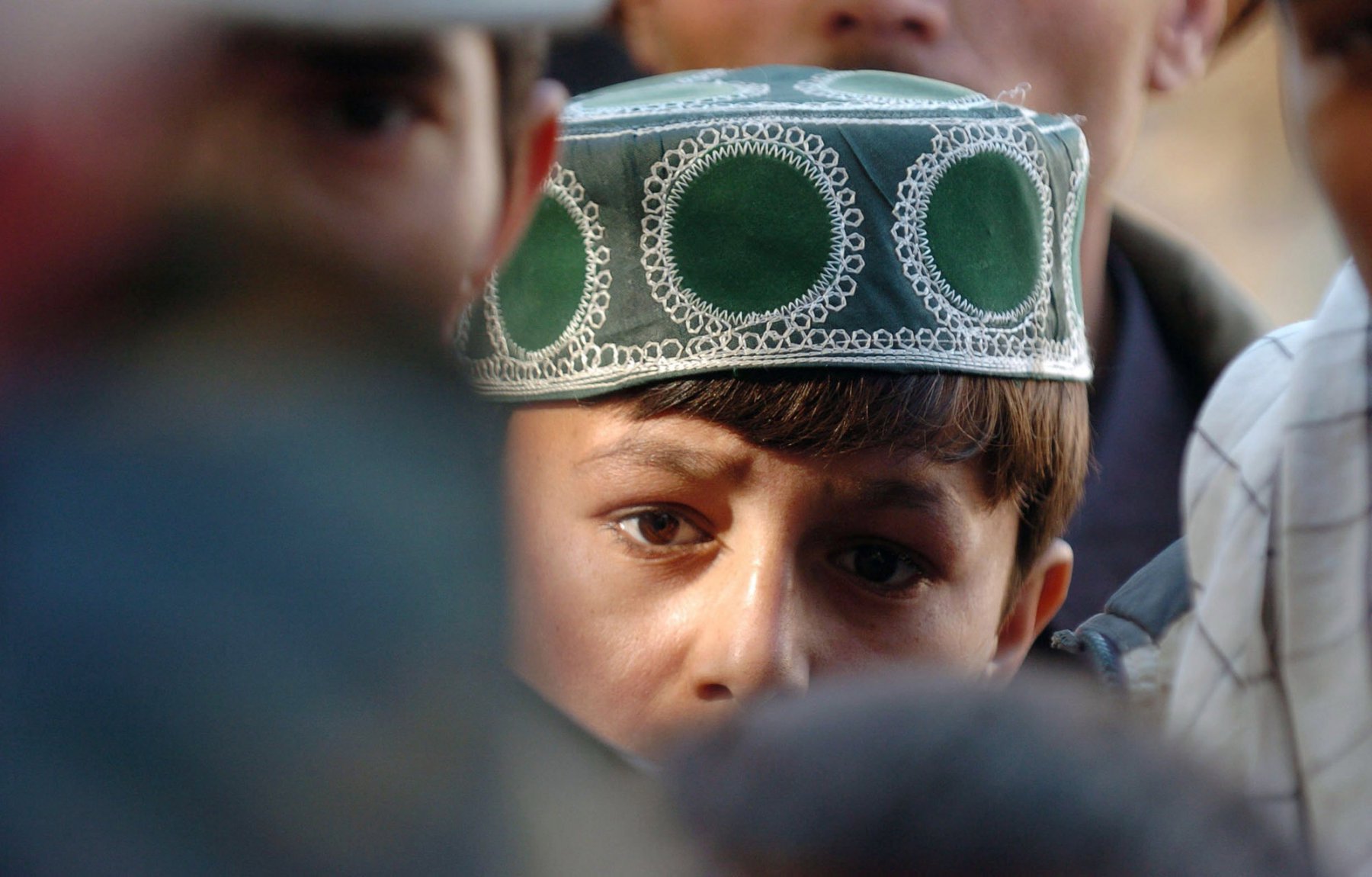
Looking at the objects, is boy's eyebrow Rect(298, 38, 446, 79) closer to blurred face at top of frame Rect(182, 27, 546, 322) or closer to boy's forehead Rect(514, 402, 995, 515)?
blurred face at top of frame Rect(182, 27, 546, 322)

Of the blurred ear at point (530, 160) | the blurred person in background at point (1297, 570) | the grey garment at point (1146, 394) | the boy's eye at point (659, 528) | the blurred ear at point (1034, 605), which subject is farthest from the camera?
the grey garment at point (1146, 394)

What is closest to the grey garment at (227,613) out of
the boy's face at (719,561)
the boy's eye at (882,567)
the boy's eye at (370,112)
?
the boy's eye at (370,112)

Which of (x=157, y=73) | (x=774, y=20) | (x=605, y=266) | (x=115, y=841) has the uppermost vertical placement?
(x=774, y=20)

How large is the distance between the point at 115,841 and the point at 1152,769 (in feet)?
1.05

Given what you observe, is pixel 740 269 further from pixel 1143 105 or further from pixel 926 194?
pixel 1143 105

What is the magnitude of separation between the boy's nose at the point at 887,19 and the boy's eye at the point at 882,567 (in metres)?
0.51

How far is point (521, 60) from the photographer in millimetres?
559

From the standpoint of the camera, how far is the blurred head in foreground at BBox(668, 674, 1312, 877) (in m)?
0.46

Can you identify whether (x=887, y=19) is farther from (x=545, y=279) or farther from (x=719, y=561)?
(x=719, y=561)

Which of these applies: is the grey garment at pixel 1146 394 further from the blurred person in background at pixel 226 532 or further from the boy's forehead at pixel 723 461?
the blurred person in background at pixel 226 532

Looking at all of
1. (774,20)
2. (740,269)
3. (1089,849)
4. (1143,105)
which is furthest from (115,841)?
(1143,105)

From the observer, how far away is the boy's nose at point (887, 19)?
1.40 metres

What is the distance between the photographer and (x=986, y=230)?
122cm

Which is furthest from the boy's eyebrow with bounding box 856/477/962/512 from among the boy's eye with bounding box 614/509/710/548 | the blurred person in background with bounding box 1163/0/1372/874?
the blurred person in background with bounding box 1163/0/1372/874
